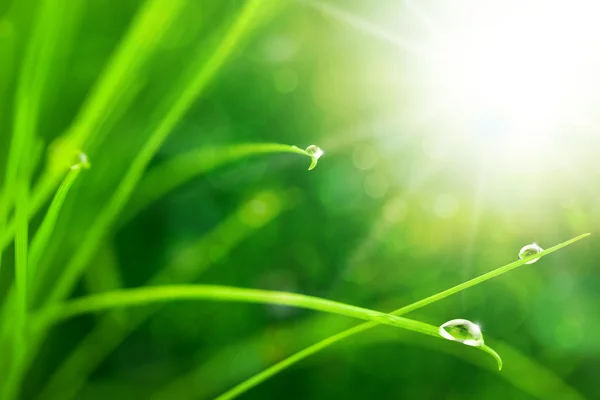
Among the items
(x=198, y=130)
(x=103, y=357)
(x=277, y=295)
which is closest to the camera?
(x=277, y=295)

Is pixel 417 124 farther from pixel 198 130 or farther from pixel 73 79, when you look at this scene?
pixel 73 79

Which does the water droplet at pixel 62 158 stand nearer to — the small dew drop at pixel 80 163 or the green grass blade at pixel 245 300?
the small dew drop at pixel 80 163

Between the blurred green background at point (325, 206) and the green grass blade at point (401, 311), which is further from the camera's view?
the blurred green background at point (325, 206)

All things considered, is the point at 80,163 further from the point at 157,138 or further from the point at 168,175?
the point at 168,175

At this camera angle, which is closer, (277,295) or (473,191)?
(277,295)

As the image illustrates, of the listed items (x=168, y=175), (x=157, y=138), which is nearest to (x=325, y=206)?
(x=168, y=175)

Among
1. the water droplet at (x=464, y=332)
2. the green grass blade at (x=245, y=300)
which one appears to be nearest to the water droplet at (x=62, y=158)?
the green grass blade at (x=245, y=300)

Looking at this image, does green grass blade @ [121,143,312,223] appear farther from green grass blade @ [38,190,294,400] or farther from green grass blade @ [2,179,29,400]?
green grass blade @ [2,179,29,400]

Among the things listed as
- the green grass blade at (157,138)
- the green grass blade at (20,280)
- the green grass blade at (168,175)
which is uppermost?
the green grass blade at (168,175)

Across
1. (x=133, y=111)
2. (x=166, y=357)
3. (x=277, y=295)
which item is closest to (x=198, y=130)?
(x=133, y=111)
